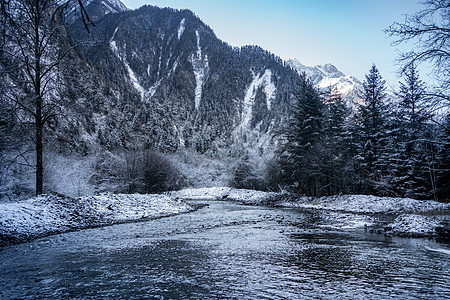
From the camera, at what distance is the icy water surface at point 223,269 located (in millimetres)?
4184

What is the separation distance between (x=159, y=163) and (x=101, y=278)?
117ft

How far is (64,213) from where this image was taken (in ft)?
39.8

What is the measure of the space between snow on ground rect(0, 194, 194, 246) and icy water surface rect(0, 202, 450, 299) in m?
1.14

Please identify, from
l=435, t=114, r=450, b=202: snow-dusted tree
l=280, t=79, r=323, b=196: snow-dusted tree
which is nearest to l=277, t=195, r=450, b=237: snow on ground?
l=280, t=79, r=323, b=196: snow-dusted tree

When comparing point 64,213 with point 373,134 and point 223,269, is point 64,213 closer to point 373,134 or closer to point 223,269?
Result: point 223,269

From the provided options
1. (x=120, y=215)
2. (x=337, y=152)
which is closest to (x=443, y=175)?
(x=337, y=152)

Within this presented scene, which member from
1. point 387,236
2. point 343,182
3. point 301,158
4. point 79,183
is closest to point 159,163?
point 79,183

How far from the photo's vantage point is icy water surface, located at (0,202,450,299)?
418cm

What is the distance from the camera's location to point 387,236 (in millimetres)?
10453

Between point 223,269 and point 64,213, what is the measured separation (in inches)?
389

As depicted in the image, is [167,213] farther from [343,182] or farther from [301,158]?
[343,182]

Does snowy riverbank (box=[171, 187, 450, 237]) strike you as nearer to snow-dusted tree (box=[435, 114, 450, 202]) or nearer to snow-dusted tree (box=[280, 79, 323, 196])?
snow-dusted tree (box=[280, 79, 323, 196])

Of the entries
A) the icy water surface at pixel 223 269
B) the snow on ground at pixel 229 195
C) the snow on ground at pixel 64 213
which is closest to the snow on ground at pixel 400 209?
the icy water surface at pixel 223 269

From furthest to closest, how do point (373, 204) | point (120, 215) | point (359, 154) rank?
1. point (359, 154)
2. point (373, 204)
3. point (120, 215)
